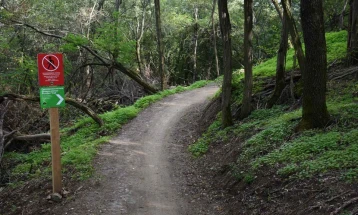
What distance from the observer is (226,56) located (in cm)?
1084

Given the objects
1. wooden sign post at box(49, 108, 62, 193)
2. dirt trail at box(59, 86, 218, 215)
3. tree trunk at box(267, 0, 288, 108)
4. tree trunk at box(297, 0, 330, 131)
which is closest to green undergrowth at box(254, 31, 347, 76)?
tree trunk at box(267, 0, 288, 108)

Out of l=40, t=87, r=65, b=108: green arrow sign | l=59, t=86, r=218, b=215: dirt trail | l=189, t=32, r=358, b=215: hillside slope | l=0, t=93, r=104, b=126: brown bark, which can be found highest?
l=40, t=87, r=65, b=108: green arrow sign

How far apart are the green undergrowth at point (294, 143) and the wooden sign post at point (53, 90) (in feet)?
13.0

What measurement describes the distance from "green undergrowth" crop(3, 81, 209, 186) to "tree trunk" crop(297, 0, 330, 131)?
567 cm

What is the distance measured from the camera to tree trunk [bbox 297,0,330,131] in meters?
7.09

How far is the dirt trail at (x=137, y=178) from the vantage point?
6816 mm

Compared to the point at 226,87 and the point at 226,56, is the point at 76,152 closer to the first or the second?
the point at 226,87

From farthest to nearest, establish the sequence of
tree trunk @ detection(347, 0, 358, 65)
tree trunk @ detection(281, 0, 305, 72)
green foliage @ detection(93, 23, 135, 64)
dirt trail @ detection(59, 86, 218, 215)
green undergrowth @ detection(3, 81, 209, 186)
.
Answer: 1. green foliage @ detection(93, 23, 135, 64)
2. tree trunk @ detection(347, 0, 358, 65)
3. green undergrowth @ detection(3, 81, 209, 186)
4. tree trunk @ detection(281, 0, 305, 72)
5. dirt trail @ detection(59, 86, 218, 215)

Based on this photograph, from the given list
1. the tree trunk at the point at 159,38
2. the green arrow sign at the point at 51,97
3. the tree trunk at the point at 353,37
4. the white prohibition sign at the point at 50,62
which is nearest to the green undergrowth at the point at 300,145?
the tree trunk at the point at 353,37

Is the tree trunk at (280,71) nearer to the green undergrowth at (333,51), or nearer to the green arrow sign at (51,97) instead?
the green undergrowth at (333,51)

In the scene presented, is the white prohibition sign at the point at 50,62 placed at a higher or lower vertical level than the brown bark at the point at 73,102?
higher

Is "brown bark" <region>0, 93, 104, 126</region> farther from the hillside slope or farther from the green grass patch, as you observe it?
the green grass patch

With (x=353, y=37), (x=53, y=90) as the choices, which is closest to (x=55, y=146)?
(x=53, y=90)

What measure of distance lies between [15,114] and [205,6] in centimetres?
2168
